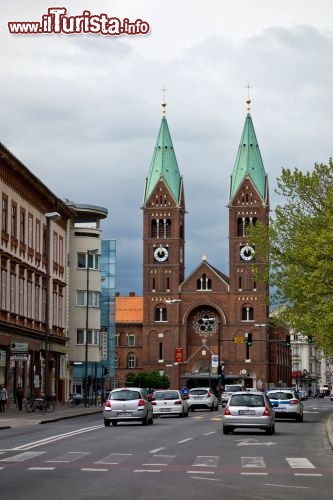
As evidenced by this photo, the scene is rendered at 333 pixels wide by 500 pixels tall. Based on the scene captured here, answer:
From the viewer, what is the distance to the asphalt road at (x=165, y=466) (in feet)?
54.0

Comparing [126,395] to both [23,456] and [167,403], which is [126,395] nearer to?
[167,403]

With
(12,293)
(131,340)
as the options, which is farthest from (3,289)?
(131,340)

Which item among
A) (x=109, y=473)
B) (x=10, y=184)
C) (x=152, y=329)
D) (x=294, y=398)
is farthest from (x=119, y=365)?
(x=109, y=473)

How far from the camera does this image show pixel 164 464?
21.9m

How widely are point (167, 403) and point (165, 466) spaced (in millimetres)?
31671

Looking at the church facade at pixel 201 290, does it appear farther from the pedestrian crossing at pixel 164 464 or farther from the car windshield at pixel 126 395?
the pedestrian crossing at pixel 164 464

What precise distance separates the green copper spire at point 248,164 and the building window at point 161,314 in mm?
17999

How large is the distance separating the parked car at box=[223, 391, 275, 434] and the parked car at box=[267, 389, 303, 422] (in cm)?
1243

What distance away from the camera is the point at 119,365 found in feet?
543

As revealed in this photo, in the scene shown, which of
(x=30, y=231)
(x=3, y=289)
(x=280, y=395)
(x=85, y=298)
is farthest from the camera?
(x=85, y=298)

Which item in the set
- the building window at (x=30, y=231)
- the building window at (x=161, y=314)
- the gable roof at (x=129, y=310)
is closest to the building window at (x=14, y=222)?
the building window at (x=30, y=231)

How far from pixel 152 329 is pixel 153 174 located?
849 inches

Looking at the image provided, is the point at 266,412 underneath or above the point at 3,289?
underneath

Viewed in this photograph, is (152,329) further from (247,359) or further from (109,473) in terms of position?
(109,473)
